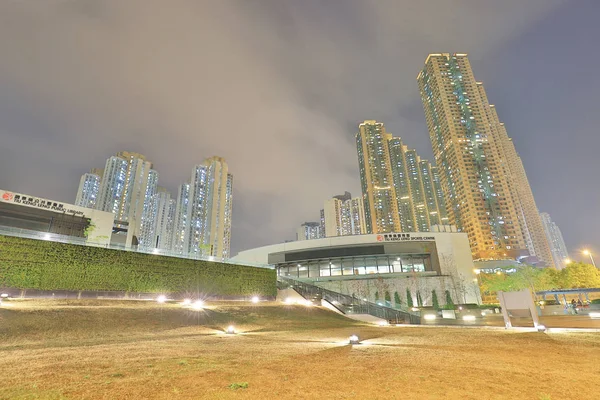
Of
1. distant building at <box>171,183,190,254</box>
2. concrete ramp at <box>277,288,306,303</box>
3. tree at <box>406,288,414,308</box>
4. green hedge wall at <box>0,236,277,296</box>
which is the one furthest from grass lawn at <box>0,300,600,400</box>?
distant building at <box>171,183,190,254</box>

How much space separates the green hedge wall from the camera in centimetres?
2481

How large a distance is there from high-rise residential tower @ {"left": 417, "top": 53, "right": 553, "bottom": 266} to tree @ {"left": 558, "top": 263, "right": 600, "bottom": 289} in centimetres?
7479

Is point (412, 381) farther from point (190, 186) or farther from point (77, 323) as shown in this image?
point (190, 186)

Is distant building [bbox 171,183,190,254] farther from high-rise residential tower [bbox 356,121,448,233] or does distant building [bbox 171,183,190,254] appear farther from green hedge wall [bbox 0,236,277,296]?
green hedge wall [bbox 0,236,277,296]

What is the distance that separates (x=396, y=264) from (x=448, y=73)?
163 meters

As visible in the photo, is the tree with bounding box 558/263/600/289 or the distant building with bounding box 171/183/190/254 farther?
the distant building with bounding box 171/183/190/254

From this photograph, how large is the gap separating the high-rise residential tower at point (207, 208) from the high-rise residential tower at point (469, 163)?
421 feet

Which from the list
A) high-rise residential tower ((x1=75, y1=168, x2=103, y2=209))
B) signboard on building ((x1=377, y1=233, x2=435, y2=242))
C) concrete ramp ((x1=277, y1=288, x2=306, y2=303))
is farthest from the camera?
high-rise residential tower ((x1=75, y1=168, x2=103, y2=209))

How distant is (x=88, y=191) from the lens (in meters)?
141

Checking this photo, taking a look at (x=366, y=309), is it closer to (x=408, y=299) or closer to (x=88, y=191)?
(x=408, y=299)

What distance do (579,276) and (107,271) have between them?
3468 inches

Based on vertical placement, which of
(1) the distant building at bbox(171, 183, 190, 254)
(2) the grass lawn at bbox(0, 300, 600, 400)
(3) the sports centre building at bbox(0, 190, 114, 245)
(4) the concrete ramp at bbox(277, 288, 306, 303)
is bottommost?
(2) the grass lawn at bbox(0, 300, 600, 400)

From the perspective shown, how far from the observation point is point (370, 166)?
7475 inches


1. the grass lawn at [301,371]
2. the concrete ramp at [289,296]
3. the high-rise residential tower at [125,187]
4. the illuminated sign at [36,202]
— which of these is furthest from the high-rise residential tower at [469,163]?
the high-rise residential tower at [125,187]
